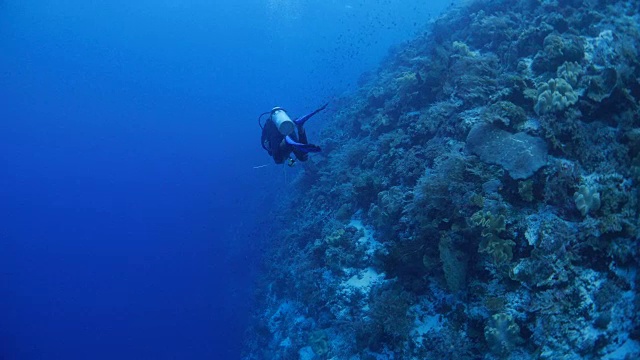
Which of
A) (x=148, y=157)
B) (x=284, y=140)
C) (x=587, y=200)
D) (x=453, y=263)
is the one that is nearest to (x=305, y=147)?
(x=284, y=140)

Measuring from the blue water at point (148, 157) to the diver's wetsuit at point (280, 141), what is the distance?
12663 millimetres

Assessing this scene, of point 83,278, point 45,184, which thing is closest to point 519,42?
point 83,278

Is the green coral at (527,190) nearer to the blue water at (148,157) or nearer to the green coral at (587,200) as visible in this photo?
the green coral at (587,200)

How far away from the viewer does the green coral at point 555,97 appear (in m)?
5.96

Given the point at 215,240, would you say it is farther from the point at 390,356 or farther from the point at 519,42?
the point at 519,42

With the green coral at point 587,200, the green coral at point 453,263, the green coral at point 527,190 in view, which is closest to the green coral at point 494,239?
the green coral at point 453,263

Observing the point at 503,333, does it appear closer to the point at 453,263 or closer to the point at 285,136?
the point at 453,263

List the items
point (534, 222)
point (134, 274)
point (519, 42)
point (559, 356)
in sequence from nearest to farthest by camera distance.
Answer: point (559, 356)
point (534, 222)
point (519, 42)
point (134, 274)

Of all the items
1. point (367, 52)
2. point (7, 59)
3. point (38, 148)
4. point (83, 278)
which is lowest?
point (83, 278)

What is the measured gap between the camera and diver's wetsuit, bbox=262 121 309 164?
731cm

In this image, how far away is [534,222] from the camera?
17.5ft

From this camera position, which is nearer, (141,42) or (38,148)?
(38,148)

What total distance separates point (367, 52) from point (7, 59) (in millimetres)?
115705

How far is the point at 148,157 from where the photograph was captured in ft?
196
